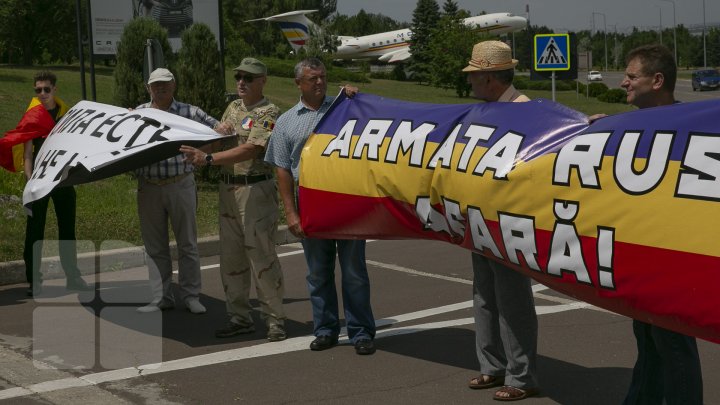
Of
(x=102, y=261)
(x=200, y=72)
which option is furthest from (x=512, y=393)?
(x=200, y=72)

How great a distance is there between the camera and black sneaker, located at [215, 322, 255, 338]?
8.30m

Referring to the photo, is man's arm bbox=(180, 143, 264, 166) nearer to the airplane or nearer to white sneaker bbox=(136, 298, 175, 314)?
white sneaker bbox=(136, 298, 175, 314)

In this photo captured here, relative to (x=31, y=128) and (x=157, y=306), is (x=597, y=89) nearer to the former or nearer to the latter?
(x=31, y=128)

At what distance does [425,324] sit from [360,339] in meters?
1.02

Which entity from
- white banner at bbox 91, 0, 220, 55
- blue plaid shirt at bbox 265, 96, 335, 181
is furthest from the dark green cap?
white banner at bbox 91, 0, 220, 55

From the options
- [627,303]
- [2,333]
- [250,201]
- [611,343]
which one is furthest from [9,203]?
[627,303]

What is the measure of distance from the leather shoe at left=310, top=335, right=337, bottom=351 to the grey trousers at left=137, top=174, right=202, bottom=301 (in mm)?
1793

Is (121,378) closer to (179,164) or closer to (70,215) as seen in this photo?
(179,164)

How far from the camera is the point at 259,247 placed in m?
8.12

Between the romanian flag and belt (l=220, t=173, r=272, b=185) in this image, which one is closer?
belt (l=220, t=173, r=272, b=185)

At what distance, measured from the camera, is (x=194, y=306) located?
922 centimetres

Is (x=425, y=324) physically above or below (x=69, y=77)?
below

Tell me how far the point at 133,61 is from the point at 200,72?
1.14 m

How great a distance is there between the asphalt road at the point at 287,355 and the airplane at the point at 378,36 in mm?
73756
